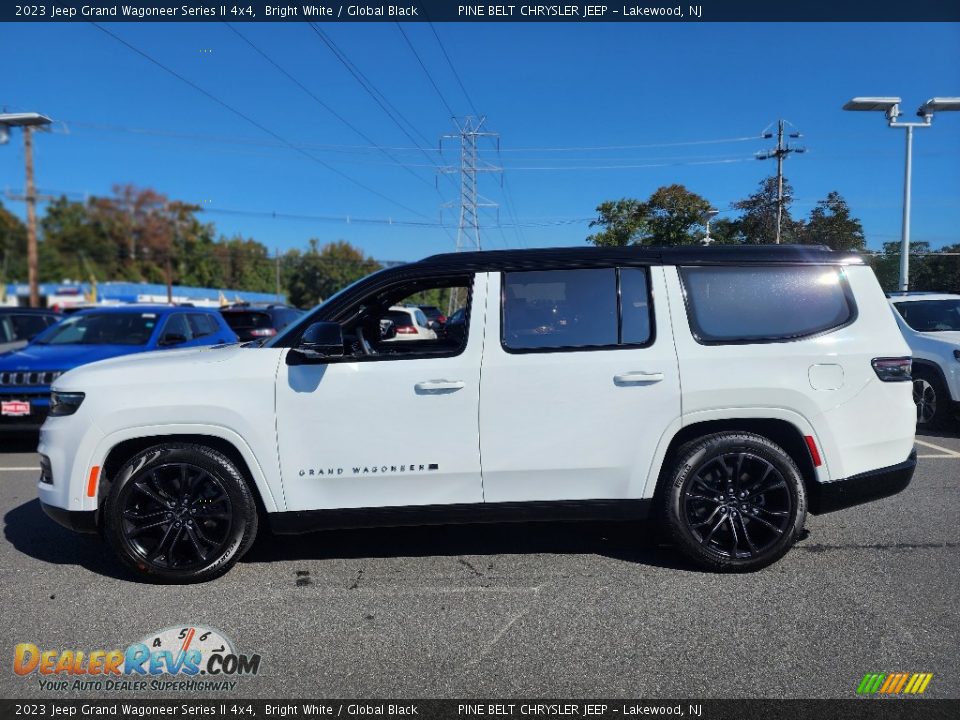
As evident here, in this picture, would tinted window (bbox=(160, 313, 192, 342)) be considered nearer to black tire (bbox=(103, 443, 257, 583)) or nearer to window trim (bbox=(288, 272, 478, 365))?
black tire (bbox=(103, 443, 257, 583))

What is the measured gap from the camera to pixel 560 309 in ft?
13.1

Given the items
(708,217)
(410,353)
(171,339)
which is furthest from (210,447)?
(171,339)

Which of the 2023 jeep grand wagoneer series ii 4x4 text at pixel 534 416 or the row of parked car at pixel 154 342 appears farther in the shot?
the row of parked car at pixel 154 342

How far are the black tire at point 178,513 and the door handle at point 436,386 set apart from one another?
1.16 meters

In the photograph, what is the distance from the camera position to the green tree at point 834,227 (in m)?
6.50

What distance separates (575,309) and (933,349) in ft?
21.3

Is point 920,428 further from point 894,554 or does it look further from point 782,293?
point 782,293

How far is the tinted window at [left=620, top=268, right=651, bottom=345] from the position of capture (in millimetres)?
3941

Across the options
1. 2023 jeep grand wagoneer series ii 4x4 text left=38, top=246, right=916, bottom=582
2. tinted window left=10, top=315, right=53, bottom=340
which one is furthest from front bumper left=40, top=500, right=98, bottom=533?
tinted window left=10, top=315, right=53, bottom=340

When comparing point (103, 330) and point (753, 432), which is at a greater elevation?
point (103, 330)

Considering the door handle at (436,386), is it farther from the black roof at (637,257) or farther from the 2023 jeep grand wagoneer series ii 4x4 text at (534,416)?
the black roof at (637,257)

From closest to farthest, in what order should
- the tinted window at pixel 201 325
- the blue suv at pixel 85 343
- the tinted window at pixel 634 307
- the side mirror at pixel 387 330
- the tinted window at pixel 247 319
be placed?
the tinted window at pixel 634 307, the side mirror at pixel 387 330, the blue suv at pixel 85 343, the tinted window at pixel 201 325, the tinted window at pixel 247 319

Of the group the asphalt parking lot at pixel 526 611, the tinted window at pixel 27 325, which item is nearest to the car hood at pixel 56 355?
the tinted window at pixel 27 325

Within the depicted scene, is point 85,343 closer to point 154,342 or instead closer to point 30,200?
point 154,342
